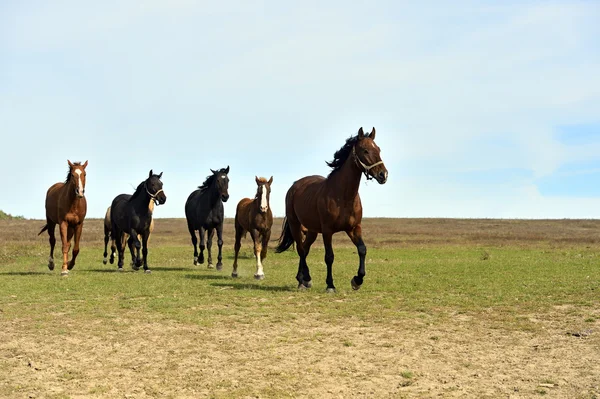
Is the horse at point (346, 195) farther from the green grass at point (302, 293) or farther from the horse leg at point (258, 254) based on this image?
the horse leg at point (258, 254)

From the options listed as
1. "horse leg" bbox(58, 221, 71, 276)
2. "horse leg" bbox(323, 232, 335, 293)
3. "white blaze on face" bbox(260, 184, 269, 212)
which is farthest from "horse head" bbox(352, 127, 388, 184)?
"horse leg" bbox(58, 221, 71, 276)

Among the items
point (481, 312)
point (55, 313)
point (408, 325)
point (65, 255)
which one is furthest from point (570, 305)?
point (65, 255)

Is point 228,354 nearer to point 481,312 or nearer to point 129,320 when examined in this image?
point 129,320

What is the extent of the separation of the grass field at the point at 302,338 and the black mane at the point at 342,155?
299 cm

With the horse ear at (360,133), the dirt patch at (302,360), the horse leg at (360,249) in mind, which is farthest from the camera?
the horse leg at (360,249)

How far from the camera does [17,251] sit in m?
30.4

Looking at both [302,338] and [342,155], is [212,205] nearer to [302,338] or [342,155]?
[342,155]

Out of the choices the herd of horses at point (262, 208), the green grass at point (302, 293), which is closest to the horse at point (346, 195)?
the herd of horses at point (262, 208)

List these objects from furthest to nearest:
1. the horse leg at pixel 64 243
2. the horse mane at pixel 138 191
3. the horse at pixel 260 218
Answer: the horse mane at pixel 138 191 < the horse leg at pixel 64 243 < the horse at pixel 260 218

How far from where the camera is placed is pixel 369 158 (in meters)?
12.8

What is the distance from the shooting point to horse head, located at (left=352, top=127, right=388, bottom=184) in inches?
496

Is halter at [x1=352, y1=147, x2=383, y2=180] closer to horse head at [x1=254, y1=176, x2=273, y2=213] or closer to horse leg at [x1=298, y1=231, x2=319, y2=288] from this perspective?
horse leg at [x1=298, y1=231, x2=319, y2=288]

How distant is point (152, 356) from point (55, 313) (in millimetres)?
4104

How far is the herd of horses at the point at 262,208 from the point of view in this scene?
13.3 meters
